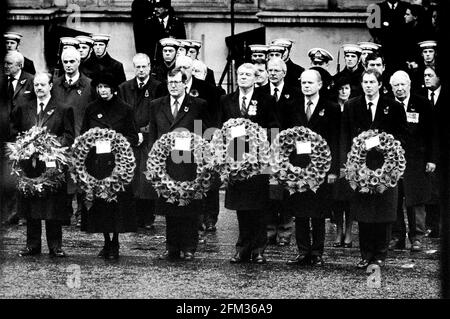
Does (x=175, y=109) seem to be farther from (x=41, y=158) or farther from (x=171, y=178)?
(x=41, y=158)

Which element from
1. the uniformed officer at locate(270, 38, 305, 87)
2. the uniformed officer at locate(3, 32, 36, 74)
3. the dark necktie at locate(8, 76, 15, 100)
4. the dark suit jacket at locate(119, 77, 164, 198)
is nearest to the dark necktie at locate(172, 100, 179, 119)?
the dark suit jacket at locate(119, 77, 164, 198)

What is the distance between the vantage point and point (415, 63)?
572 inches

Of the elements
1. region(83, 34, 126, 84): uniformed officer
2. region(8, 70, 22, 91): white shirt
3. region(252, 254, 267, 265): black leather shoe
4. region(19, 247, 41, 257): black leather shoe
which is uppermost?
region(83, 34, 126, 84): uniformed officer

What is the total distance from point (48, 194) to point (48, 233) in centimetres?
44

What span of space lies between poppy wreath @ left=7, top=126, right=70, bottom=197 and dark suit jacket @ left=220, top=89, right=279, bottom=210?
1.72 m

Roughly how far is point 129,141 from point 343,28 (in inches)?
326

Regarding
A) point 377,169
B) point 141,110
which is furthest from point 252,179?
point 141,110

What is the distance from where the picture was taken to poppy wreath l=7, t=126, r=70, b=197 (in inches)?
443

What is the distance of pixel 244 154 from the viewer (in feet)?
35.8

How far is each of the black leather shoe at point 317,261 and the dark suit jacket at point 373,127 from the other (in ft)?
2.05

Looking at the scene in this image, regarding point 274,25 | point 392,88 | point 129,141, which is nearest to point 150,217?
point 129,141

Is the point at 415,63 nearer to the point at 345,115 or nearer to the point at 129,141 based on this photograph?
the point at 345,115

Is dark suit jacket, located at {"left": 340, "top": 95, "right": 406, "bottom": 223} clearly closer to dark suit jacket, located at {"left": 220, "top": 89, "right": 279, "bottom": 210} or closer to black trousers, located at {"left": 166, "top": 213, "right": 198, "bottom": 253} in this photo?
dark suit jacket, located at {"left": 220, "top": 89, "right": 279, "bottom": 210}

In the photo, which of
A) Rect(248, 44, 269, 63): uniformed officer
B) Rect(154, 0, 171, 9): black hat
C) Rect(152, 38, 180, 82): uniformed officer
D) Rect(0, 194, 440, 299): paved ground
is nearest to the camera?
Rect(0, 194, 440, 299): paved ground
